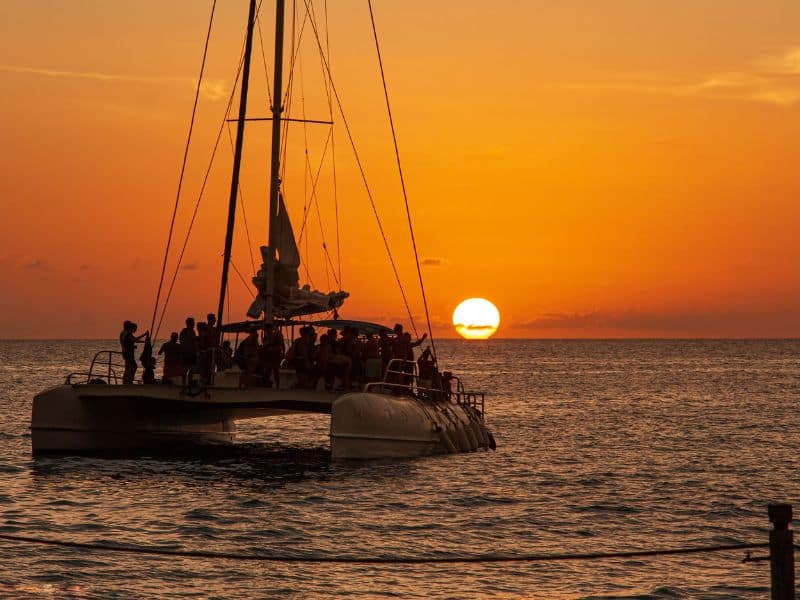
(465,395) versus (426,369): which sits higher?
(426,369)

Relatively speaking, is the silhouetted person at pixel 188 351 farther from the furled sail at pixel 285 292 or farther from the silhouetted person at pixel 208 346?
the furled sail at pixel 285 292

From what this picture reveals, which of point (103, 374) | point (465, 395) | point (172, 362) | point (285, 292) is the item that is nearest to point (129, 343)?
point (172, 362)

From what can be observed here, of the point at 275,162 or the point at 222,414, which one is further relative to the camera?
the point at 222,414

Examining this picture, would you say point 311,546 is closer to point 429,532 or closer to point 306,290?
point 429,532

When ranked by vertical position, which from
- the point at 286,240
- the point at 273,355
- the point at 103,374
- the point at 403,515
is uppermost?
the point at 286,240

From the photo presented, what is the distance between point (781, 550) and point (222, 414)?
25.6m

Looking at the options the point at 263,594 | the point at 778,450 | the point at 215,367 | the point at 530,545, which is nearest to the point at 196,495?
the point at 215,367

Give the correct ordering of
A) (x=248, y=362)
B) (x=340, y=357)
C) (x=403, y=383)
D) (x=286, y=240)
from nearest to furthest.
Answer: (x=340, y=357), (x=248, y=362), (x=403, y=383), (x=286, y=240)

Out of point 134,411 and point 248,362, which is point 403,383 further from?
point 134,411

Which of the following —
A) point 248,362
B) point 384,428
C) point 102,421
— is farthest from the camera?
point 102,421

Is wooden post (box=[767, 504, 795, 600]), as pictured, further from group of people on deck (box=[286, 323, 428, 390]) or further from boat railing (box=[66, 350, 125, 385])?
group of people on deck (box=[286, 323, 428, 390])

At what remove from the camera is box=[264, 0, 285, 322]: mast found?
100ft

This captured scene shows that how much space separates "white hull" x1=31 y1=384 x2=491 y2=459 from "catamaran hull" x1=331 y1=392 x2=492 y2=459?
2 centimetres

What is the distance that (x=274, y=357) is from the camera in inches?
1069
